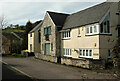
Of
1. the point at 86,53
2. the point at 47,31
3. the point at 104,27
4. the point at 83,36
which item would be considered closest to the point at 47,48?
the point at 47,31

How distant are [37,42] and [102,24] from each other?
1008 inches

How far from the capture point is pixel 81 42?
21.4 metres

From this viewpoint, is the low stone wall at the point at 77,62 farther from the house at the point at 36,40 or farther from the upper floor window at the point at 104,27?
the house at the point at 36,40

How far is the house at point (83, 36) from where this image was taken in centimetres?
1816

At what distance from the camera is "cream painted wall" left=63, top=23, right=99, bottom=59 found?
18.6m

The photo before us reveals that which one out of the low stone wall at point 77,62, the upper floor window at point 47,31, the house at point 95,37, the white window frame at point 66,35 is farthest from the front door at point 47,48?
the low stone wall at point 77,62

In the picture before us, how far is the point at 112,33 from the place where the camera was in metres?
18.9

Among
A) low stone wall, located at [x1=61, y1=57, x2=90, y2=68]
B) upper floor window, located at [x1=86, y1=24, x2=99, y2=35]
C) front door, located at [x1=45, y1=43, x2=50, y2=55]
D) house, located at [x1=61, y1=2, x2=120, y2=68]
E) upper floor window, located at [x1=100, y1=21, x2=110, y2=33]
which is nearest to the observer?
low stone wall, located at [x1=61, y1=57, x2=90, y2=68]

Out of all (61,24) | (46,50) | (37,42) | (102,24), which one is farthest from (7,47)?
(102,24)

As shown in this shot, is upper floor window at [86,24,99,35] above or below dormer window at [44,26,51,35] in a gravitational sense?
below

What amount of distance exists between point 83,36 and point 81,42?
0.93 meters

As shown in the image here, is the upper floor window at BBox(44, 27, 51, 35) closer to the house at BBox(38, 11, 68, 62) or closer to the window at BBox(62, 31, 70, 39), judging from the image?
the house at BBox(38, 11, 68, 62)

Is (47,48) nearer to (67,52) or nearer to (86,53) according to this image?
(67,52)

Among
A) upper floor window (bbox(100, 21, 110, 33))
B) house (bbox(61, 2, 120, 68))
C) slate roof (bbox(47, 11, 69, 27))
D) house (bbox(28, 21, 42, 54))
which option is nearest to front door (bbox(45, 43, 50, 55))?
slate roof (bbox(47, 11, 69, 27))
